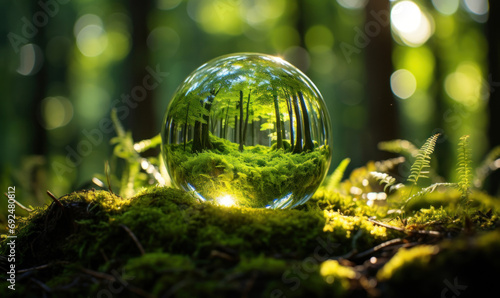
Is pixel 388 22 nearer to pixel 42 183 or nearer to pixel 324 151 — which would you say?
pixel 324 151

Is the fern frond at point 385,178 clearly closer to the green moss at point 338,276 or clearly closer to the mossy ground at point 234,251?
the mossy ground at point 234,251

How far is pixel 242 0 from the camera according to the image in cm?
2189

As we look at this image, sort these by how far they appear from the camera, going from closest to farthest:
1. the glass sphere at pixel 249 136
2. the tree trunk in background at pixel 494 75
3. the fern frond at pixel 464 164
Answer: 1. the glass sphere at pixel 249 136
2. the fern frond at pixel 464 164
3. the tree trunk in background at pixel 494 75

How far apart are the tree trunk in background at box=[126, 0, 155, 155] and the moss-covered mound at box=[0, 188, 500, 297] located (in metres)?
6.38

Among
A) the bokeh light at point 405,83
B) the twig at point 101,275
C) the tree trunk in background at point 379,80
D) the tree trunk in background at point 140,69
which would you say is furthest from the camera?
the bokeh light at point 405,83

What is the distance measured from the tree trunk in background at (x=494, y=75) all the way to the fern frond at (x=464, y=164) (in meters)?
8.28

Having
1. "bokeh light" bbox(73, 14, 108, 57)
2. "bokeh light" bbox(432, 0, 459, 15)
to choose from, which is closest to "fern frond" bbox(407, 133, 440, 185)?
"bokeh light" bbox(432, 0, 459, 15)

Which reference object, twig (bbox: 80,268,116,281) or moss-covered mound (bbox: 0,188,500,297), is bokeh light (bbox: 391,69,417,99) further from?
twig (bbox: 80,268,116,281)

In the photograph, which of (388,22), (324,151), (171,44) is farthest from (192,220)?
(171,44)

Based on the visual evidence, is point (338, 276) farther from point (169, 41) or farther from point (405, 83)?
point (405, 83)

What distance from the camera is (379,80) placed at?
318 inches

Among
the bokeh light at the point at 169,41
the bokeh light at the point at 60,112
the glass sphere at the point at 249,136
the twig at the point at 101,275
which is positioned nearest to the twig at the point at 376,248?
the glass sphere at the point at 249,136

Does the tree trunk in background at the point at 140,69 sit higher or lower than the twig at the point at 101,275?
higher

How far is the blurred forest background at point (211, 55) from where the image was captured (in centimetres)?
1738
